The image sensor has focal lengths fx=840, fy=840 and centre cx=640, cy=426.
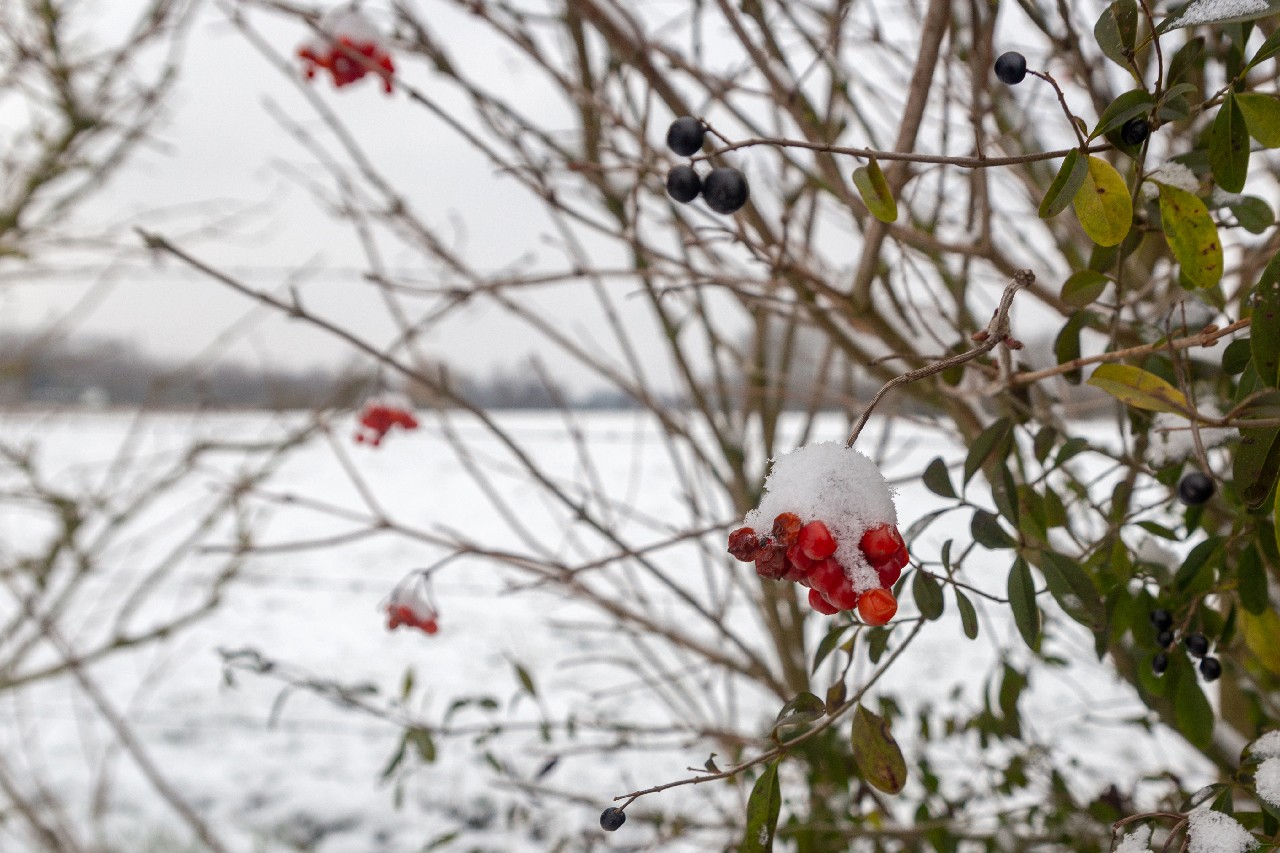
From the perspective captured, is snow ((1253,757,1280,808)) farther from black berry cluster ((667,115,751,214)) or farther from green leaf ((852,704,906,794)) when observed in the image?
black berry cluster ((667,115,751,214))

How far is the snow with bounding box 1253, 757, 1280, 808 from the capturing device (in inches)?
21.7

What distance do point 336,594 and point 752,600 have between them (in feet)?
17.0

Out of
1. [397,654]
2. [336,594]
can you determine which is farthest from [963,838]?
[336,594]

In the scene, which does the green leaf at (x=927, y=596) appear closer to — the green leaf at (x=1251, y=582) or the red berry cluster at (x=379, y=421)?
the green leaf at (x=1251, y=582)

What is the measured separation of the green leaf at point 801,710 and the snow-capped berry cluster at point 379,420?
4.59 ft

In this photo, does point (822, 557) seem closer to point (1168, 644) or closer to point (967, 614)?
point (967, 614)

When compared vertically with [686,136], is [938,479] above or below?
below

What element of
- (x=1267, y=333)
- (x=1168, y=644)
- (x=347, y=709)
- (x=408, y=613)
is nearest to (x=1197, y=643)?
(x=1168, y=644)

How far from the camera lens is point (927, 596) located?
25.7 inches

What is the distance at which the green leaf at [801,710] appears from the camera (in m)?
0.57

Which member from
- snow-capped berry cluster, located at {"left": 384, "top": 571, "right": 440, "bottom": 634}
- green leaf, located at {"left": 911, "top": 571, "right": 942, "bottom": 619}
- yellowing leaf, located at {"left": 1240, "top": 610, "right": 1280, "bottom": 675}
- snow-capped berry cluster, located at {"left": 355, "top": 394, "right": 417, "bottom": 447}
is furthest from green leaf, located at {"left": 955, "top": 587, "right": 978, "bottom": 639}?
snow-capped berry cluster, located at {"left": 355, "top": 394, "right": 417, "bottom": 447}

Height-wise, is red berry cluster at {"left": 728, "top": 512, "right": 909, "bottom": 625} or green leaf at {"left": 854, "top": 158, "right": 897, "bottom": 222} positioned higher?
green leaf at {"left": 854, "top": 158, "right": 897, "bottom": 222}

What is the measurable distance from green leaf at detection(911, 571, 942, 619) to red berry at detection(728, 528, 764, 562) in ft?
0.61

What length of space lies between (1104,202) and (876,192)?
0.14 m
